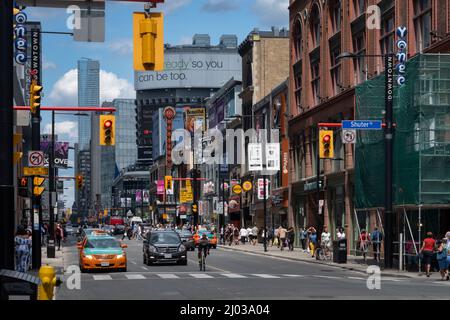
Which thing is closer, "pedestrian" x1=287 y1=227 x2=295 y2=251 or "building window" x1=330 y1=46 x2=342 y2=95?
"building window" x1=330 y1=46 x2=342 y2=95

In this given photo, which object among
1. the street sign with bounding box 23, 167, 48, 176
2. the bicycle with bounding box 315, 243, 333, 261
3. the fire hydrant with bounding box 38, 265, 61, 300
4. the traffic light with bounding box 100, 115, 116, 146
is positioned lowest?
the bicycle with bounding box 315, 243, 333, 261

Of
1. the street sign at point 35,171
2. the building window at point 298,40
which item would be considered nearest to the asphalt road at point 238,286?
the street sign at point 35,171

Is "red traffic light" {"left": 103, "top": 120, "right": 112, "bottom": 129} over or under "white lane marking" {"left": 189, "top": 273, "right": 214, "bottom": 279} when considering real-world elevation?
over

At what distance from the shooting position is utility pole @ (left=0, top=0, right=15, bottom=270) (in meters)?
11.6

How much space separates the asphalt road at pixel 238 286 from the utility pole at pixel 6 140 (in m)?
10.1

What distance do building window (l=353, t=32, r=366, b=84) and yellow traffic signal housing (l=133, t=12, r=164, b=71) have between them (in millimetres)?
37916

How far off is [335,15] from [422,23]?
15.5 meters

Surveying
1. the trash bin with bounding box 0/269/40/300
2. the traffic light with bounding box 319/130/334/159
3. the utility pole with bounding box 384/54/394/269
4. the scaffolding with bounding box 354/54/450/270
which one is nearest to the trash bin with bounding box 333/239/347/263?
the scaffolding with bounding box 354/54/450/270

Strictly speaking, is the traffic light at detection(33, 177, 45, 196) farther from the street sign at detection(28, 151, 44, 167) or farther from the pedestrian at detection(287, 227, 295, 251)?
the pedestrian at detection(287, 227, 295, 251)

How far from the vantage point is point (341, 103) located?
176ft

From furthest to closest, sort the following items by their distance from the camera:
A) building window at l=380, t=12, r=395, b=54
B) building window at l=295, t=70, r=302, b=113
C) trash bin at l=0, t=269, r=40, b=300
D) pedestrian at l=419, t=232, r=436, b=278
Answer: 1. building window at l=295, t=70, r=302, b=113
2. building window at l=380, t=12, r=395, b=54
3. pedestrian at l=419, t=232, r=436, b=278
4. trash bin at l=0, t=269, r=40, b=300

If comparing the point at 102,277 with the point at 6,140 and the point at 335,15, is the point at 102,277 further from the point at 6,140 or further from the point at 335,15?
the point at 335,15

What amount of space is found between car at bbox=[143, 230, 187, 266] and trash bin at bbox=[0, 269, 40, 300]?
28399 millimetres

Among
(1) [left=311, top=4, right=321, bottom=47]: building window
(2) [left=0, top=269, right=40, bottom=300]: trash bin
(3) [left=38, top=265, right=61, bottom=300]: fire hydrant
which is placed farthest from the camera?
(1) [left=311, top=4, right=321, bottom=47]: building window
